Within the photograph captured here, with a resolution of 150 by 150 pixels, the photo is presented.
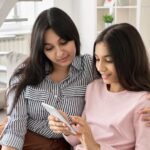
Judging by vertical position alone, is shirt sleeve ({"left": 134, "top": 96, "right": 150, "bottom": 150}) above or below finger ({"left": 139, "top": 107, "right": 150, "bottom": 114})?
below

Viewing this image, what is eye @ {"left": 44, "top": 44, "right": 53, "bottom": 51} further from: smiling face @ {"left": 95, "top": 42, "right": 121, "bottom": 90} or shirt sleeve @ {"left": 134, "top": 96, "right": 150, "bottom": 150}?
shirt sleeve @ {"left": 134, "top": 96, "right": 150, "bottom": 150}

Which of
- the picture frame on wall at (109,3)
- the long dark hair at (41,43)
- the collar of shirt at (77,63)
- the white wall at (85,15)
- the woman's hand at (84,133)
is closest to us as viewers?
the woman's hand at (84,133)

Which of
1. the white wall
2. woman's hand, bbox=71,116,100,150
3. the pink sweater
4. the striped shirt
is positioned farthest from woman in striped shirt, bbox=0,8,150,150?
the white wall

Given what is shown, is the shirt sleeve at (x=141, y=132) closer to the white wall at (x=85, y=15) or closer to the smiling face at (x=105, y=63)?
the smiling face at (x=105, y=63)

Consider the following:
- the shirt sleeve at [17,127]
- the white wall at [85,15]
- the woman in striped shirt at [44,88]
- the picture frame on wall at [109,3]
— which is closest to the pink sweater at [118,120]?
the woman in striped shirt at [44,88]

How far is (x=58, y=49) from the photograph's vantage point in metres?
1.27

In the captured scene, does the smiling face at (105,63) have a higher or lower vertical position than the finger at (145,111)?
higher

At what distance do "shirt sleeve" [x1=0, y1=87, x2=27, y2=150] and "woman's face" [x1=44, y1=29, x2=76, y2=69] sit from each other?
0.69 ft

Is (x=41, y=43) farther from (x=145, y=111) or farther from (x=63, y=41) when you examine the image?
(x=145, y=111)

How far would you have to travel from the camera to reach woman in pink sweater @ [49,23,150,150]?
1087 mm

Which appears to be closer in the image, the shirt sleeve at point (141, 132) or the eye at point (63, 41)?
the shirt sleeve at point (141, 132)

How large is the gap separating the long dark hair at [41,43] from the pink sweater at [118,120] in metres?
0.25

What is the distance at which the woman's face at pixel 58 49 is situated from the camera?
125 cm

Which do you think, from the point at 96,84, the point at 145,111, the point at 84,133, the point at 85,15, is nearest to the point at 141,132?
the point at 145,111
